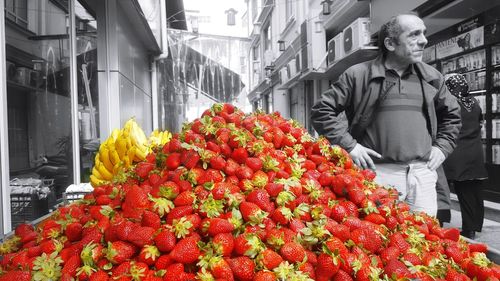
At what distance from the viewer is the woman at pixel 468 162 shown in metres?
4.88

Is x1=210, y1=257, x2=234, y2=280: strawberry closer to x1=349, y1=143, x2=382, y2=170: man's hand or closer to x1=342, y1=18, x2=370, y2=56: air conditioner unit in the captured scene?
x1=349, y1=143, x2=382, y2=170: man's hand

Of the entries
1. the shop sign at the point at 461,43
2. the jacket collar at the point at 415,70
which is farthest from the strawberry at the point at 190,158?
the shop sign at the point at 461,43

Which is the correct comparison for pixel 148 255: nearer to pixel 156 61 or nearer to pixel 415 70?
pixel 415 70

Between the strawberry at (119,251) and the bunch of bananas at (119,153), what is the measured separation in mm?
1958

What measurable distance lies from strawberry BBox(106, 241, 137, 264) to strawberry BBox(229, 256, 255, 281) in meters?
0.33

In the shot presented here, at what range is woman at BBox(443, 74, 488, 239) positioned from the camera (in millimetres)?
4875

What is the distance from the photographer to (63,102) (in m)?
4.77

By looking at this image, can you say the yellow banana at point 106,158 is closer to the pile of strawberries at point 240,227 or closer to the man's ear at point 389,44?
the pile of strawberries at point 240,227

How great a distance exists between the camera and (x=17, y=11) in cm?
342

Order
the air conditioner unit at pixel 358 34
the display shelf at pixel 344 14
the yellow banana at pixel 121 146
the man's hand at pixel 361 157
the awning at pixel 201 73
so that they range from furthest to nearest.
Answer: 1. the awning at pixel 201 73
2. the display shelf at pixel 344 14
3. the air conditioner unit at pixel 358 34
4. the yellow banana at pixel 121 146
5. the man's hand at pixel 361 157

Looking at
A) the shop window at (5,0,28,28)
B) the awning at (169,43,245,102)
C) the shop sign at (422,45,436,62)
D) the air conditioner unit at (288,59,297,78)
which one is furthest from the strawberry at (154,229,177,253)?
the air conditioner unit at (288,59,297,78)

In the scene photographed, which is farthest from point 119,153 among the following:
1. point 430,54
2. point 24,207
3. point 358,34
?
point 358,34

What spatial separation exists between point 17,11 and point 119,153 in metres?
1.37

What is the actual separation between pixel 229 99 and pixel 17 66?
41.2ft
